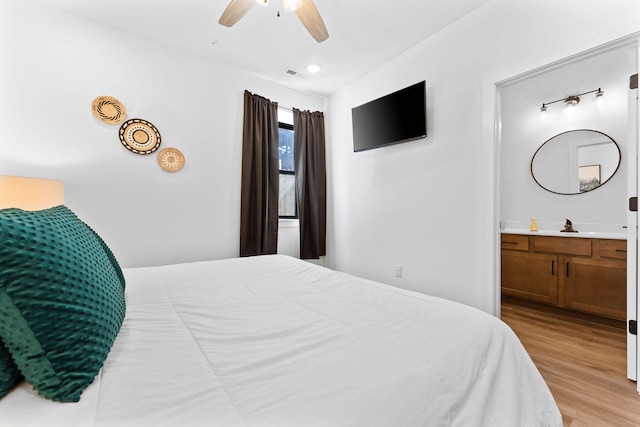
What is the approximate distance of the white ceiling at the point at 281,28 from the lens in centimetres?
207

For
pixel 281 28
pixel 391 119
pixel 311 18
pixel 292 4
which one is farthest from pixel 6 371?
Answer: pixel 391 119

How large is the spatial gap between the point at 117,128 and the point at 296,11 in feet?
5.96

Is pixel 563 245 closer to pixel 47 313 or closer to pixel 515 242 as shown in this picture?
pixel 515 242

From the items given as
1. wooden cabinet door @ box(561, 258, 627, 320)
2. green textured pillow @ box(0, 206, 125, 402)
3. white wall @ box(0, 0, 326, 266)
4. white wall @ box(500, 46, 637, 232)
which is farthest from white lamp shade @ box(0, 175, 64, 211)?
wooden cabinet door @ box(561, 258, 627, 320)

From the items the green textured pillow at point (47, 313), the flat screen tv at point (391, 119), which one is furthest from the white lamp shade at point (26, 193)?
the flat screen tv at point (391, 119)

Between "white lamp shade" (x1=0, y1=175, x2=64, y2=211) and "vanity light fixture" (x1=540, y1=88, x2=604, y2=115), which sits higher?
"vanity light fixture" (x1=540, y1=88, x2=604, y2=115)

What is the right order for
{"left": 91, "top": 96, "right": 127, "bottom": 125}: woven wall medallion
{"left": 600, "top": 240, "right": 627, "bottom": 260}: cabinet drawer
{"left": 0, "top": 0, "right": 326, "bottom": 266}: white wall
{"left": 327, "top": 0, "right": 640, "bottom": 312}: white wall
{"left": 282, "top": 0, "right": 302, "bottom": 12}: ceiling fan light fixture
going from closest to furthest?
{"left": 282, "top": 0, "right": 302, "bottom": 12}: ceiling fan light fixture < {"left": 327, "top": 0, "right": 640, "bottom": 312}: white wall < {"left": 0, "top": 0, "right": 326, "bottom": 266}: white wall < {"left": 91, "top": 96, "right": 127, "bottom": 125}: woven wall medallion < {"left": 600, "top": 240, "right": 627, "bottom": 260}: cabinet drawer

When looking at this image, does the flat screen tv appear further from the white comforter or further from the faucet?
the faucet

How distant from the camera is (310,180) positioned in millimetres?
3449

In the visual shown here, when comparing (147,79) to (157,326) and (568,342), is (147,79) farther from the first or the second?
(568,342)

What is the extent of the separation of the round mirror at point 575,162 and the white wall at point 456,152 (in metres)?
1.96

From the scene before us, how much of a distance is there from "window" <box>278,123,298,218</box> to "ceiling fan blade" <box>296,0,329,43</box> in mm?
1662

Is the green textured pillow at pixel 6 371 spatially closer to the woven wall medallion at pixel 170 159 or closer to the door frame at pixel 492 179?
the woven wall medallion at pixel 170 159

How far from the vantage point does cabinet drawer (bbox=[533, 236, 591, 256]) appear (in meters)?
2.69
